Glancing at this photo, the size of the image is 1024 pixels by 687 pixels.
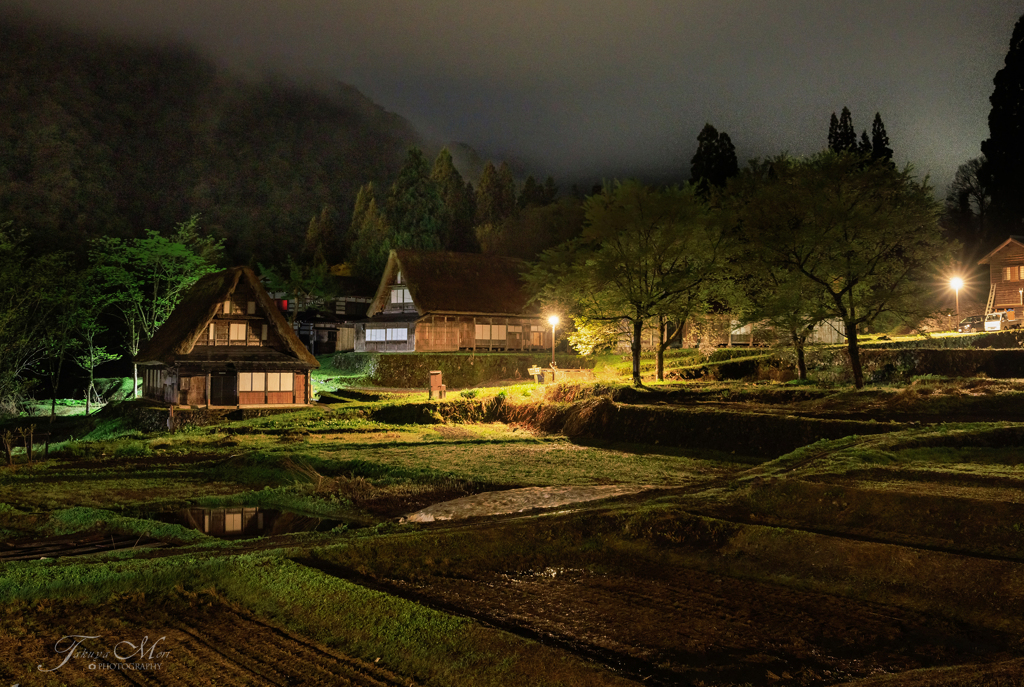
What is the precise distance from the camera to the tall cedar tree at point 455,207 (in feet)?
297

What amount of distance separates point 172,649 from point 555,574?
4452 millimetres

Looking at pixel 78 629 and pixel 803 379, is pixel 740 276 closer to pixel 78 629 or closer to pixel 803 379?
pixel 803 379

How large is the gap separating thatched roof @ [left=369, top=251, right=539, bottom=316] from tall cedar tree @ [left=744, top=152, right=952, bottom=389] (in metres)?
21.0

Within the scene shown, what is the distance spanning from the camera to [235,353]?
3775cm

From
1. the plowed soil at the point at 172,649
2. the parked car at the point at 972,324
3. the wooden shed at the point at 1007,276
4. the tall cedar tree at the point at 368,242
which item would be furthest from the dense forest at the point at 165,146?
the wooden shed at the point at 1007,276

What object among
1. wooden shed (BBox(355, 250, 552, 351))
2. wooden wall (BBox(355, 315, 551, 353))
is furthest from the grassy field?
wooden shed (BBox(355, 250, 552, 351))

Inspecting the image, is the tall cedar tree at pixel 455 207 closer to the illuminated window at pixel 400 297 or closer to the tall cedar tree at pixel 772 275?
the illuminated window at pixel 400 297

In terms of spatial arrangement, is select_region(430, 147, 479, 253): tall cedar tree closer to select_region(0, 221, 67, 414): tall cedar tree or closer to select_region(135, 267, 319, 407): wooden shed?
select_region(0, 221, 67, 414): tall cedar tree

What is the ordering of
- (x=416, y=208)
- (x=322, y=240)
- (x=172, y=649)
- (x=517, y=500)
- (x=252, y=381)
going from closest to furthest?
(x=172, y=649) < (x=517, y=500) < (x=252, y=381) < (x=416, y=208) < (x=322, y=240)

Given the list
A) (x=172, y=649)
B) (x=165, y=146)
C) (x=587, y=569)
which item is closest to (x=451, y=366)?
(x=587, y=569)

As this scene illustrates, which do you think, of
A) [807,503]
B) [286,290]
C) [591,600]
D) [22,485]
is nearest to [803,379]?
[807,503]

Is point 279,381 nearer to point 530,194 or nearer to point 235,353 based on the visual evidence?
point 235,353

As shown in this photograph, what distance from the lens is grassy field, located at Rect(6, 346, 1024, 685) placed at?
6.56 m

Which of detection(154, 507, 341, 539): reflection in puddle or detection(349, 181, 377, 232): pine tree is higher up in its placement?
detection(349, 181, 377, 232): pine tree
